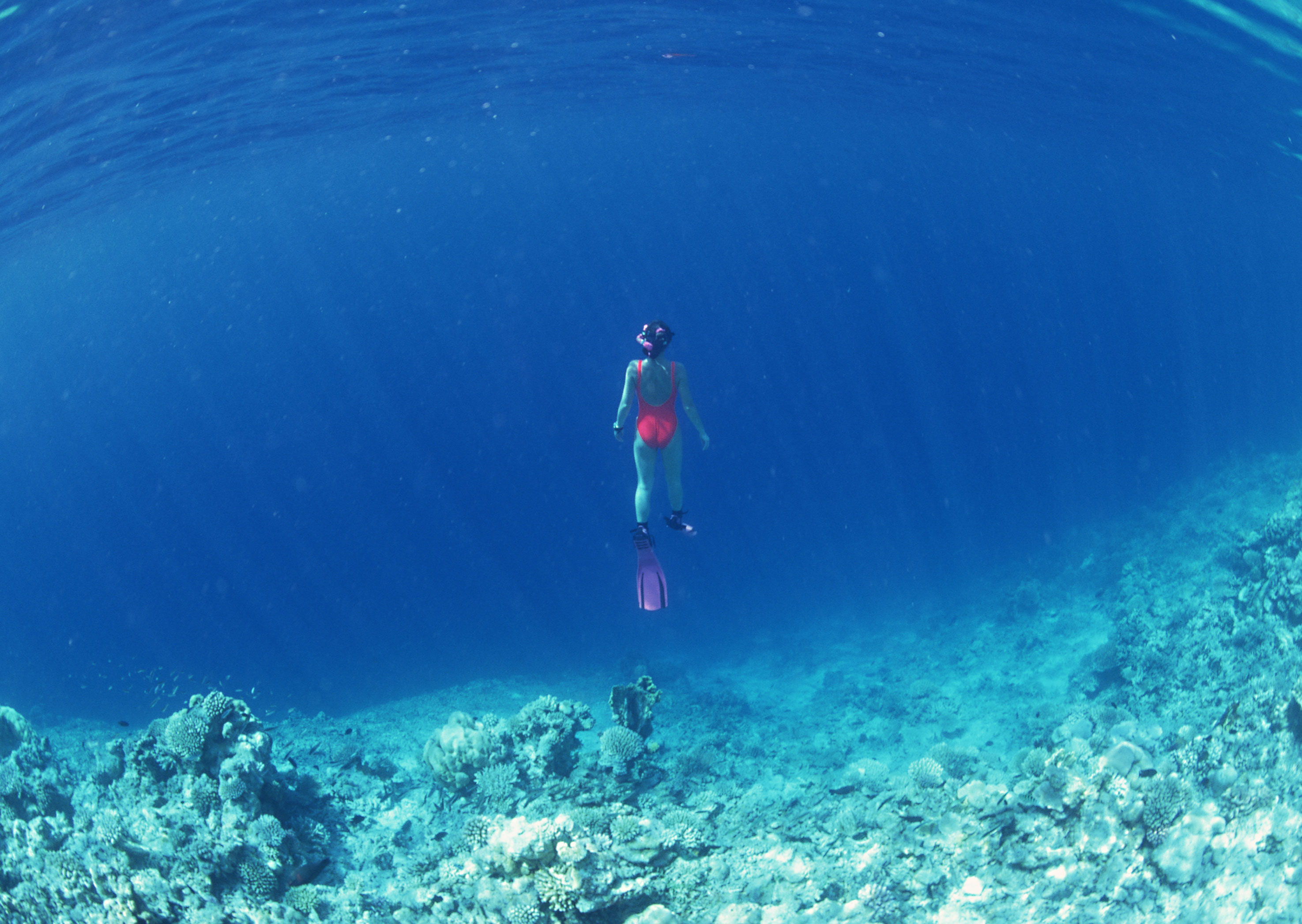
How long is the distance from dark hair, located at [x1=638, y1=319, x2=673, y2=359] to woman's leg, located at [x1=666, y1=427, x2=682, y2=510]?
137 centimetres

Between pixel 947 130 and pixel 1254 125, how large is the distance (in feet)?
43.2

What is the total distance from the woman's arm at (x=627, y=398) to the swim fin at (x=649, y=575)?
4.51 feet

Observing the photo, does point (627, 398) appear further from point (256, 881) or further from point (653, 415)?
point (256, 881)

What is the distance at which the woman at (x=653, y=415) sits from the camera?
27.7ft

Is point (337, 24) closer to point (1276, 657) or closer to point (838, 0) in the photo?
point (838, 0)

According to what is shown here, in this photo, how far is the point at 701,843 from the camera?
4746 mm

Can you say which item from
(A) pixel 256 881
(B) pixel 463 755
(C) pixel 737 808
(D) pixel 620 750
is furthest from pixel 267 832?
(C) pixel 737 808

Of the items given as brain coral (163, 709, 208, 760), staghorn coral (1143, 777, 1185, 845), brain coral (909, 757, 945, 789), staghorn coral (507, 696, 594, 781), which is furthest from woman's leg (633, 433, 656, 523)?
staghorn coral (1143, 777, 1185, 845)

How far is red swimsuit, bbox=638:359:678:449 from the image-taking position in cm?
879

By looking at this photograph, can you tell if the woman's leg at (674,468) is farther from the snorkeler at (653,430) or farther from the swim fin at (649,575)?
the swim fin at (649,575)

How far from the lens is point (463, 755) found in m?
6.41

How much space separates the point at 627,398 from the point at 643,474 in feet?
3.72

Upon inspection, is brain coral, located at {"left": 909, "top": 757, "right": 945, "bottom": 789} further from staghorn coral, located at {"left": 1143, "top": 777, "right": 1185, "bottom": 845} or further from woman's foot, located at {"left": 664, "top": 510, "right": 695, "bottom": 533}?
woman's foot, located at {"left": 664, "top": 510, "right": 695, "bottom": 533}

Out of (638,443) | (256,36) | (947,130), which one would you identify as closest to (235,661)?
(256,36)
